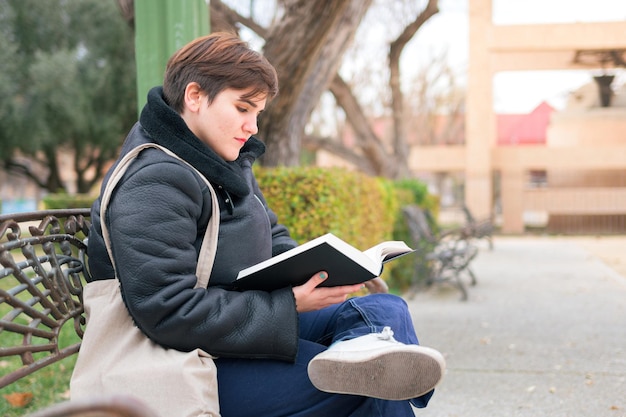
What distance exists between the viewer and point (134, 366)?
5.98 ft

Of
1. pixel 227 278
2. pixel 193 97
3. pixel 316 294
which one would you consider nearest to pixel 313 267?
pixel 316 294

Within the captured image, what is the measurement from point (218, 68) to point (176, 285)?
661 millimetres

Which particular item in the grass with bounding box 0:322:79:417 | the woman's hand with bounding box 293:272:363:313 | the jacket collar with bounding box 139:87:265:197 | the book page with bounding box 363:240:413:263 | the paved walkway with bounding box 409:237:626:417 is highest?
the jacket collar with bounding box 139:87:265:197

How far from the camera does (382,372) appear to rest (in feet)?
5.98

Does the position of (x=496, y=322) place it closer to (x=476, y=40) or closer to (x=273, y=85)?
(x=273, y=85)

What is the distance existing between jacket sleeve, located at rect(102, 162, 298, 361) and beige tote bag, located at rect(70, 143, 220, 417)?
39mm

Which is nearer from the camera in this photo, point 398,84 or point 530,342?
point 530,342

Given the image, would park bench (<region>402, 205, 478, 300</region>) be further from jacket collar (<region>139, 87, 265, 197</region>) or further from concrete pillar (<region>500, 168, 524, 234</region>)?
concrete pillar (<region>500, 168, 524, 234</region>)

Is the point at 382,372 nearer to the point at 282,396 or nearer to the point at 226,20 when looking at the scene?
the point at 282,396

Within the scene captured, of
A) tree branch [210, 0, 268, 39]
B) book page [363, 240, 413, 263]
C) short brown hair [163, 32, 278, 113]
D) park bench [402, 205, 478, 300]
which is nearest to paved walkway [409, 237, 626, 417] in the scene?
park bench [402, 205, 478, 300]

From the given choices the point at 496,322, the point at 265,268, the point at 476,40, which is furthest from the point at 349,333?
the point at 476,40

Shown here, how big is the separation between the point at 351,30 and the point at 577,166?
15970 millimetres

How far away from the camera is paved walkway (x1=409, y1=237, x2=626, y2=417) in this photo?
3.86 m

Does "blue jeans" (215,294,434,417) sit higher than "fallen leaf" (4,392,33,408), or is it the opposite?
"blue jeans" (215,294,434,417)
